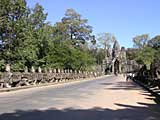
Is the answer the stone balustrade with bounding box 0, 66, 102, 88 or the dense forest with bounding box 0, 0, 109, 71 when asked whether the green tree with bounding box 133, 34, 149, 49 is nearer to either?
the dense forest with bounding box 0, 0, 109, 71

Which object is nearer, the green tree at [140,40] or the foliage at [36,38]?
the foliage at [36,38]

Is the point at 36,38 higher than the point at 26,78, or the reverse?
the point at 36,38

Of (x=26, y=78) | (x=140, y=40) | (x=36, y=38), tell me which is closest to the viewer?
(x=26, y=78)

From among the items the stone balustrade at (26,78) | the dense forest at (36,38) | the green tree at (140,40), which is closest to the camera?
the stone balustrade at (26,78)

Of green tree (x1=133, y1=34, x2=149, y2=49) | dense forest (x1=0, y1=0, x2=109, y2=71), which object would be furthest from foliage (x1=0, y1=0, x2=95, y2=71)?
green tree (x1=133, y1=34, x2=149, y2=49)

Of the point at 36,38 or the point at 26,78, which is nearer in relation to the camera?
the point at 26,78

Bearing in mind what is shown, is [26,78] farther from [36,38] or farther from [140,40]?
[140,40]

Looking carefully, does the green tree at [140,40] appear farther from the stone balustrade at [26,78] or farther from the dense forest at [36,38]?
the stone balustrade at [26,78]

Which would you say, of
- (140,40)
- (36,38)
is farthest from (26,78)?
(140,40)

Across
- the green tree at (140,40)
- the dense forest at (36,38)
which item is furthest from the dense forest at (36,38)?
the green tree at (140,40)

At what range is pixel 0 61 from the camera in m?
54.8

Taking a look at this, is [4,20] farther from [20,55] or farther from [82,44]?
[82,44]

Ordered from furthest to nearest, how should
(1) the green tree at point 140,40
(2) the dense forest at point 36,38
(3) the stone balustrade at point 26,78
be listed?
1. (1) the green tree at point 140,40
2. (2) the dense forest at point 36,38
3. (3) the stone balustrade at point 26,78

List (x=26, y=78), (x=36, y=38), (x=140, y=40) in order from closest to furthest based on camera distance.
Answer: (x=26, y=78)
(x=36, y=38)
(x=140, y=40)
